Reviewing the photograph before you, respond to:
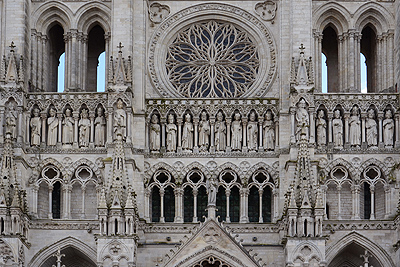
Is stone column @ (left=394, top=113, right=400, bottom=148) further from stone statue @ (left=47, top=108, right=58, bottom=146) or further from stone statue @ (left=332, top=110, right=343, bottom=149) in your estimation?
stone statue @ (left=47, top=108, right=58, bottom=146)

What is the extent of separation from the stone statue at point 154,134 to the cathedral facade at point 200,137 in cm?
6

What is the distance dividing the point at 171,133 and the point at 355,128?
19.5 ft

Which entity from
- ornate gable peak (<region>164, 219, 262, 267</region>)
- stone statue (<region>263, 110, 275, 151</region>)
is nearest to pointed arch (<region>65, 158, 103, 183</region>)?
ornate gable peak (<region>164, 219, 262, 267</region>)

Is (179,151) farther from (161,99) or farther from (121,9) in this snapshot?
(121,9)

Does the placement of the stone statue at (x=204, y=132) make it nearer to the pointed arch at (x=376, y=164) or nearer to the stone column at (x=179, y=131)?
the stone column at (x=179, y=131)

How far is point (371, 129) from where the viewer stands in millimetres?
47625

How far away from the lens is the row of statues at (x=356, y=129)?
156 ft

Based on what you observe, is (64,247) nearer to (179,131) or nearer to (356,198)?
(179,131)

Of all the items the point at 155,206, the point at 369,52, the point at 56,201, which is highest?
the point at 369,52

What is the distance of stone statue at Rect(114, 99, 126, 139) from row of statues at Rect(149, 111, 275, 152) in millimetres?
1299

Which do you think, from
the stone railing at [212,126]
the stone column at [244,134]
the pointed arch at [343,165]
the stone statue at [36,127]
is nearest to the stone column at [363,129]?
the pointed arch at [343,165]

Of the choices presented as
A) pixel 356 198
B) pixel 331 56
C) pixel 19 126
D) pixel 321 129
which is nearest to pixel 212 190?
pixel 321 129

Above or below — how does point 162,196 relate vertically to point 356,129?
below

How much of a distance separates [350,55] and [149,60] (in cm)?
667
